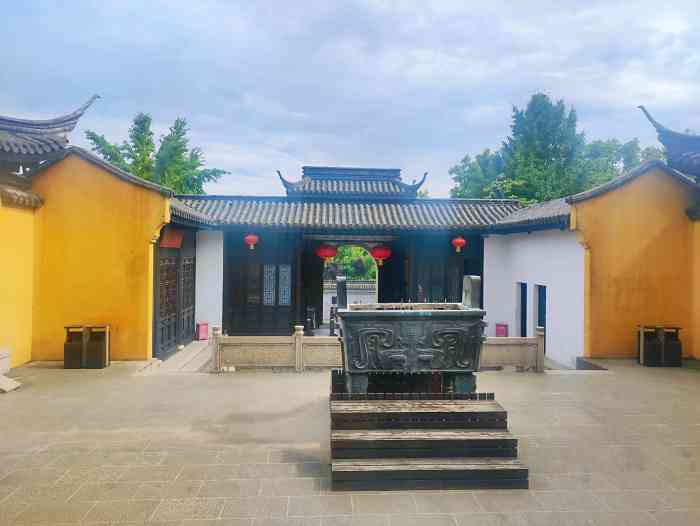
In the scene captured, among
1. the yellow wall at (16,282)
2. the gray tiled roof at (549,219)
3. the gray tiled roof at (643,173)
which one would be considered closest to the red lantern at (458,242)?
the gray tiled roof at (549,219)

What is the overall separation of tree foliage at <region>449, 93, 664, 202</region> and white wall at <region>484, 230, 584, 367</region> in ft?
49.4

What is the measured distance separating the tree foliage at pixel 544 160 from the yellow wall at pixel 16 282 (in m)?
23.5

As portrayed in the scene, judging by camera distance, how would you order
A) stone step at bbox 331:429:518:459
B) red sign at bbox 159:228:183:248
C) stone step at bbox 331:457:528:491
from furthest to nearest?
1. red sign at bbox 159:228:183:248
2. stone step at bbox 331:429:518:459
3. stone step at bbox 331:457:528:491

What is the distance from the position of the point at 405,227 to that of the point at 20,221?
313 inches

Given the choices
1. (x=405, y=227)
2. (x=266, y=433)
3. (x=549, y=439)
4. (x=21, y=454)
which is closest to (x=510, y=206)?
(x=405, y=227)

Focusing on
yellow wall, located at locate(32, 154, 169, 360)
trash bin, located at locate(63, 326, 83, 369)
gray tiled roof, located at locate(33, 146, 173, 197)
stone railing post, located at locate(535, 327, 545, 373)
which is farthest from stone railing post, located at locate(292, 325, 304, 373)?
stone railing post, located at locate(535, 327, 545, 373)

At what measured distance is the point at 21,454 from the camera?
462 centimetres

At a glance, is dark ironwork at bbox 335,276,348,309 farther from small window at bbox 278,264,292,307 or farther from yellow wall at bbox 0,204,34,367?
small window at bbox 278,264,292,307

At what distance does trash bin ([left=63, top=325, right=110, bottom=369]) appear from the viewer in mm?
8227

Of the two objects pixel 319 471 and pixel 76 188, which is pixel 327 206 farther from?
pixel 319 471

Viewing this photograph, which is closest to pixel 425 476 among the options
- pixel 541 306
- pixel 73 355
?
pixel 73 355

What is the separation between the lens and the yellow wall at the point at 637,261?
30.6 ft

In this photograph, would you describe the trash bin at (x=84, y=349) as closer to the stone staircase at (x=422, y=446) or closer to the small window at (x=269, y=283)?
the small window at (x=269, y=283)

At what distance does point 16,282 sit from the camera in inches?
319
